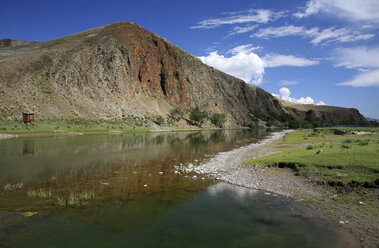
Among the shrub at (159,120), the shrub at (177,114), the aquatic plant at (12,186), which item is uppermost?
the shrub at (177,114)

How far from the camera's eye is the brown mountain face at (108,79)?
287ft

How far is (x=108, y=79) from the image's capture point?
112 m

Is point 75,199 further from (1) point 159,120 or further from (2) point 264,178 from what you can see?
(1) point 159,120

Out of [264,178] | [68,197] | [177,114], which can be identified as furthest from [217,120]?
[68,197]

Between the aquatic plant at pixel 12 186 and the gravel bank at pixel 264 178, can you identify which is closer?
the gravel bank at pixel 264 178

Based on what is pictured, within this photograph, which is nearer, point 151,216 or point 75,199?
point 151,216

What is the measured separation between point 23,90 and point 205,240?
99.3 meters

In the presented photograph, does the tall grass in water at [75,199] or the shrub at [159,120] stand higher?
the shrub at [159,120]

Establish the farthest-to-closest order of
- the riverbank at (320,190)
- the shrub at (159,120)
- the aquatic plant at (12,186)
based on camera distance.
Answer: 1. the shrub at (159,120)
2. the aquatic plant at (12,186)
3. the riverbank at (320,190)

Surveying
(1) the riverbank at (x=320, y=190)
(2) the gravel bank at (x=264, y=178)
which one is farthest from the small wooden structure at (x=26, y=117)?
(1) the riverbank at (x=320, y=190)

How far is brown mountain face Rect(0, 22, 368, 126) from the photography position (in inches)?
3442

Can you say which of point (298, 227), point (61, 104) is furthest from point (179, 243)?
point (61, 104)

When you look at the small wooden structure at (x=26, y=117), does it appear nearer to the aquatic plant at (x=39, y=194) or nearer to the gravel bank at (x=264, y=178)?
the gravel bank at (x=264, y=178)

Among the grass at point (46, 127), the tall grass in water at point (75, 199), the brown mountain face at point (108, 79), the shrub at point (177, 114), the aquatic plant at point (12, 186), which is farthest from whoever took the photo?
the shrub at point (177, 114)
